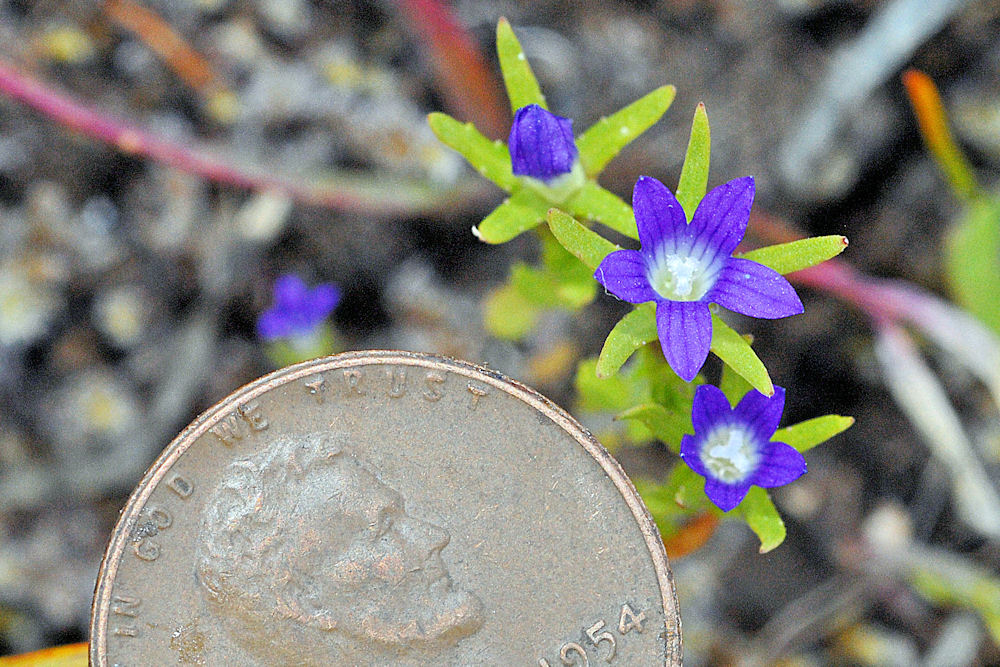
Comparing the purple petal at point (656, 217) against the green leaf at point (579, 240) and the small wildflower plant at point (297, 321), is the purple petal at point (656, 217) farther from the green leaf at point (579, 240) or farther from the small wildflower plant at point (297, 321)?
the small wildflower plant at point (297, 321)

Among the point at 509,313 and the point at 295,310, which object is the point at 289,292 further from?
the point at 509,313

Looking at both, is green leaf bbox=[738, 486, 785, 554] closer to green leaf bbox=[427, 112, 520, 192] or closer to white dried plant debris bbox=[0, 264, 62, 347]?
green leaf bbox=[427, 112, 520, 192]

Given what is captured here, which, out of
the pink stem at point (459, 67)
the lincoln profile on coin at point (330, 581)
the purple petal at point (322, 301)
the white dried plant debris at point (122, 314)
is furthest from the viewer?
the white dried plant debris at point (122, 314)

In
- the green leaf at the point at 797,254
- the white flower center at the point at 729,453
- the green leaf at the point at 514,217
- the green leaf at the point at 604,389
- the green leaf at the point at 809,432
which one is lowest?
the white flower center at the point at 729,453

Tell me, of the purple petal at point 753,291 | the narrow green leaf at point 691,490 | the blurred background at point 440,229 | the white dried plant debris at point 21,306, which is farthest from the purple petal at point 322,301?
the purple petal at point 753,291

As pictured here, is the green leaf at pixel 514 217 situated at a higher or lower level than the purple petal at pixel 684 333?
higher

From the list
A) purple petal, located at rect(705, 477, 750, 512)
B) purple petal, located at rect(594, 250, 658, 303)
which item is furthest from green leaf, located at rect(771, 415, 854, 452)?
purple petal, located at rect(594, 250, 658, 303)
